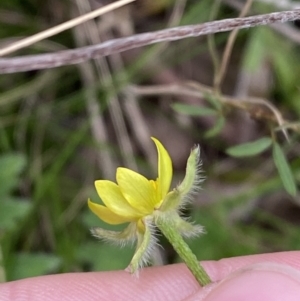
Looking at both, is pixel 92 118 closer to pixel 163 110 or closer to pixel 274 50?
pixel 163 110

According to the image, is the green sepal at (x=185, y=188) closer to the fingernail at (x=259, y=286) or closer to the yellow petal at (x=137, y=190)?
the yellow petal at (x=137, y=190)

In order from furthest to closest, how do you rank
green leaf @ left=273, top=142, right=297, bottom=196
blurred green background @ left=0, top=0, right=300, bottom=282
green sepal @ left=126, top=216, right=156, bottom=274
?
blurred green background @ left=0, top=0, right=300, bottom=282
green leaf @ left=273, top=142, right=297, bottom=196
green sepal @ left=126, top=216, right=156, bottom=274

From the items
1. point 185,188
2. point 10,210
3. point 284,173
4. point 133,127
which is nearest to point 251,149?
point 284,173

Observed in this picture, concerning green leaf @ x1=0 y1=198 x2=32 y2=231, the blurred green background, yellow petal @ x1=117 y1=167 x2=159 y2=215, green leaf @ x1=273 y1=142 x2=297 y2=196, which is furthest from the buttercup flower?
the blurred green background

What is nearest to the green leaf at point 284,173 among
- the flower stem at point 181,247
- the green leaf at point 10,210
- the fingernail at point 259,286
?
the fingernail at point 259,286

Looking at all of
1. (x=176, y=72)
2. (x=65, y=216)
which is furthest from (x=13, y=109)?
(x=176, y=72)

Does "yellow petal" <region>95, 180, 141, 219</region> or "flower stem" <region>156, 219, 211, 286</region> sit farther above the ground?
"yellow petal" <region>95, 180, 141, 219</region>

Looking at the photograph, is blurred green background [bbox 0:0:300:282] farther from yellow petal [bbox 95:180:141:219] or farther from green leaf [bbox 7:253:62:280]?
yellow petal [bbox 95:180:141:219]

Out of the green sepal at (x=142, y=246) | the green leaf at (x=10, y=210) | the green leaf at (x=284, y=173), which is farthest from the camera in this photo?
Answer: the green leaf at (x=10, y=210)
